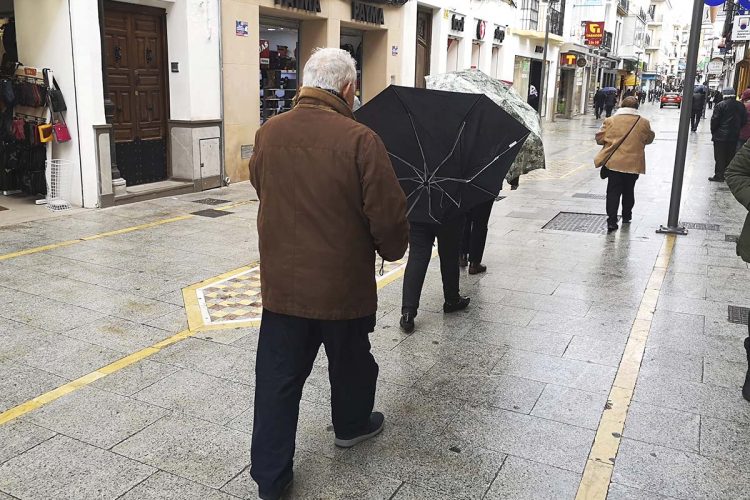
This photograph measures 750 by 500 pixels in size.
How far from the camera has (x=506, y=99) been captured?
6.20 meters

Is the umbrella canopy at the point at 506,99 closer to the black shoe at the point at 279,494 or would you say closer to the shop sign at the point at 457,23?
the black shoe at the point at 279,494

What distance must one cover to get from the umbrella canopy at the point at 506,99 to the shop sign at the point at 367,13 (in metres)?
9.75

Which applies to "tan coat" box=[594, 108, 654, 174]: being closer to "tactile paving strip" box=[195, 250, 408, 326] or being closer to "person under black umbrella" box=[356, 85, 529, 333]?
"tactile paving strip" box=[195, 250, 408, 326]

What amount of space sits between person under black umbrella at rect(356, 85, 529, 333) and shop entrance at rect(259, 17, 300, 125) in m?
9.36

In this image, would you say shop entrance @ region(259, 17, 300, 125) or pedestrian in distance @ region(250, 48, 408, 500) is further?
shop entrance @ region(259, 17, 300, 125)

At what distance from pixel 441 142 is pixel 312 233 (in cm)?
223

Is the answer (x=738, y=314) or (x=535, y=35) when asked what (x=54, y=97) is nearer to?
(x=738, y=314)

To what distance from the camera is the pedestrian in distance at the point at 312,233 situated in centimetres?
280

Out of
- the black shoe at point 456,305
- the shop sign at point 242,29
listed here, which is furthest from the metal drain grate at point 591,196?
the black shoe at point 456,305

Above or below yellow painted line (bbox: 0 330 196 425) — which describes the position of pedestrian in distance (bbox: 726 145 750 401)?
above

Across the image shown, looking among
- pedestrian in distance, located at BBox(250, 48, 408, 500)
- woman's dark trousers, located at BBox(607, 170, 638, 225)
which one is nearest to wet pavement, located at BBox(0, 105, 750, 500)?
pedestrian in distance, located at BBox(250, 48, 408, 500)

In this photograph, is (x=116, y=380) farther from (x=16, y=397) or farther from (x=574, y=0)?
(x=574, y=0)

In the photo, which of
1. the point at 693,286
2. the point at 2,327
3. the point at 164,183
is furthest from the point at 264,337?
the point at 164,183

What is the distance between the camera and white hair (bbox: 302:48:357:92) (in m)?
2.90
